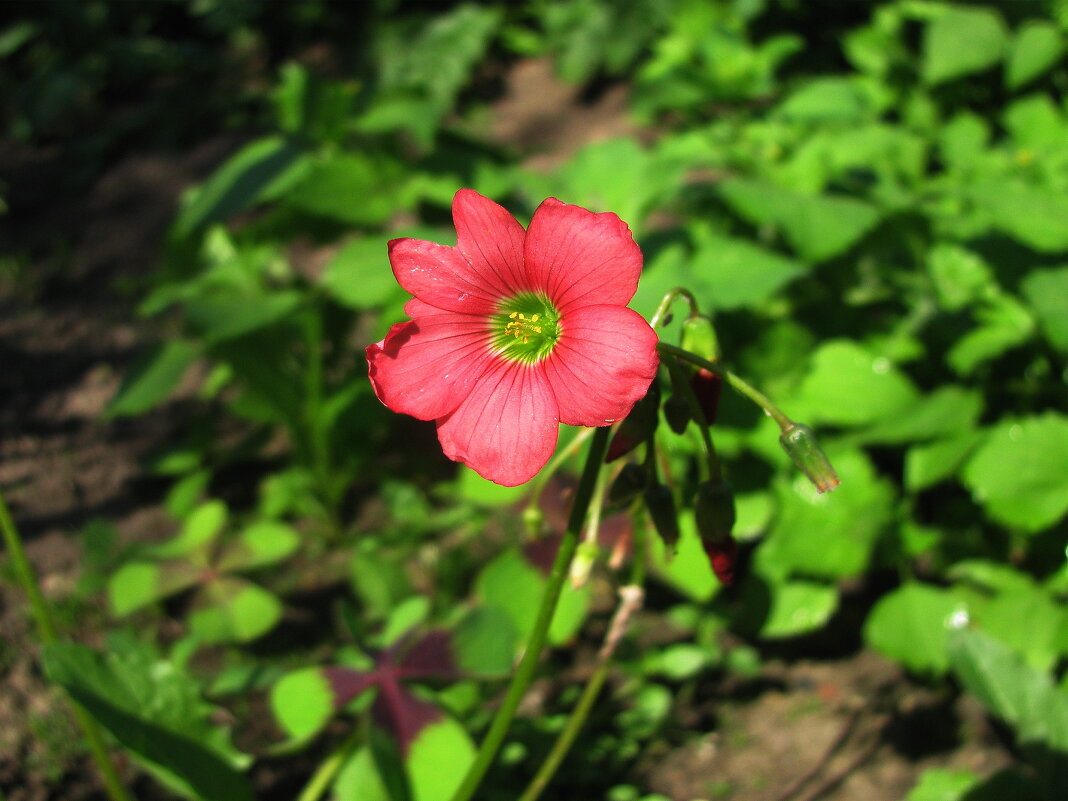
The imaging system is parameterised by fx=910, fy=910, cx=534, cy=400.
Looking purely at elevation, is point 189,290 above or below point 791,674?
above

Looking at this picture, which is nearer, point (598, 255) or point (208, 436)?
point (598, 255)

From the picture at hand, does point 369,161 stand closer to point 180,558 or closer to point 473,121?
point 180,558

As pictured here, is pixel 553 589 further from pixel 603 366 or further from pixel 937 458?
pixel 937 458

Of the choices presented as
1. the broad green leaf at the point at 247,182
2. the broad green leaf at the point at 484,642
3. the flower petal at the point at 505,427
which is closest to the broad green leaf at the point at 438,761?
the broad green leaf at the point at 484,642

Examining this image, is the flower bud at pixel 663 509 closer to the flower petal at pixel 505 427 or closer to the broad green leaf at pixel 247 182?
the flower petal at pixel 505 427

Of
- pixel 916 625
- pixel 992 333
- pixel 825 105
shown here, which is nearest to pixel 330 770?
pixel 916 625

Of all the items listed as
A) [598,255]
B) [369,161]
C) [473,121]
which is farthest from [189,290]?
[473,121]

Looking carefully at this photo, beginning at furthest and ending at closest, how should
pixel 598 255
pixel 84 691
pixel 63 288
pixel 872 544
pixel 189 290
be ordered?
pixel 63 288, pixel 189 290, pixel 872 544, pixel 84 691, pixel 598 255
